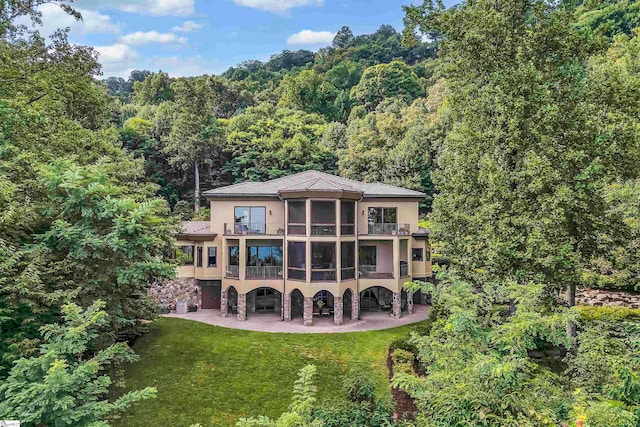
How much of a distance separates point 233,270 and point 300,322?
5010 mm

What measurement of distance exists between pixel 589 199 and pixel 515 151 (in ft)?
9.29

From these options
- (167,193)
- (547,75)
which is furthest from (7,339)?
(167,193)

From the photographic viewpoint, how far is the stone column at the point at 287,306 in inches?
867

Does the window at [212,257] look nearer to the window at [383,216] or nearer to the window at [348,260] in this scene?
the window at [348,260]

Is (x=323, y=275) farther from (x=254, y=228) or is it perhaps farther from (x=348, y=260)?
(x=254, y=228)

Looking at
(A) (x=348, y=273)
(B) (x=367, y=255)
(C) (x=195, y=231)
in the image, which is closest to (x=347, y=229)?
(A) (x=348, y=273)

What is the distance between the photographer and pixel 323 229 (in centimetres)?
2208

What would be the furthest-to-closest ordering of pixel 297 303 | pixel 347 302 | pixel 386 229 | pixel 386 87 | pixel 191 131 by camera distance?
1. pixel 386 87
2. pixel 191 131
3. pixel 386 229
4. pixel 347 302
5. pixel 297 303

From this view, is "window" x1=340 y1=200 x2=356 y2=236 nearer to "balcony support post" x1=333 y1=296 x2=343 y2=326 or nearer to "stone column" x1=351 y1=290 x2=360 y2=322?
"stone column" x1=351 y1=290 x2=360 y2=322

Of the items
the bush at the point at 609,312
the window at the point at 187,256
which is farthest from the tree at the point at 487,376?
the window at the point at 187,256

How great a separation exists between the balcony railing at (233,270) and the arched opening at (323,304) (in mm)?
4792

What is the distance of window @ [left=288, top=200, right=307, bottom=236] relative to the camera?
22.3 m

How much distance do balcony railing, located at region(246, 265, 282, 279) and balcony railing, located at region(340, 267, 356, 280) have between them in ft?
11.9

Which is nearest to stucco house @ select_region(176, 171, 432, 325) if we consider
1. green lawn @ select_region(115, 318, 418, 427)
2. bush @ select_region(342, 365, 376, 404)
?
green lawn @ select_region(115, 318, 418, 427)
